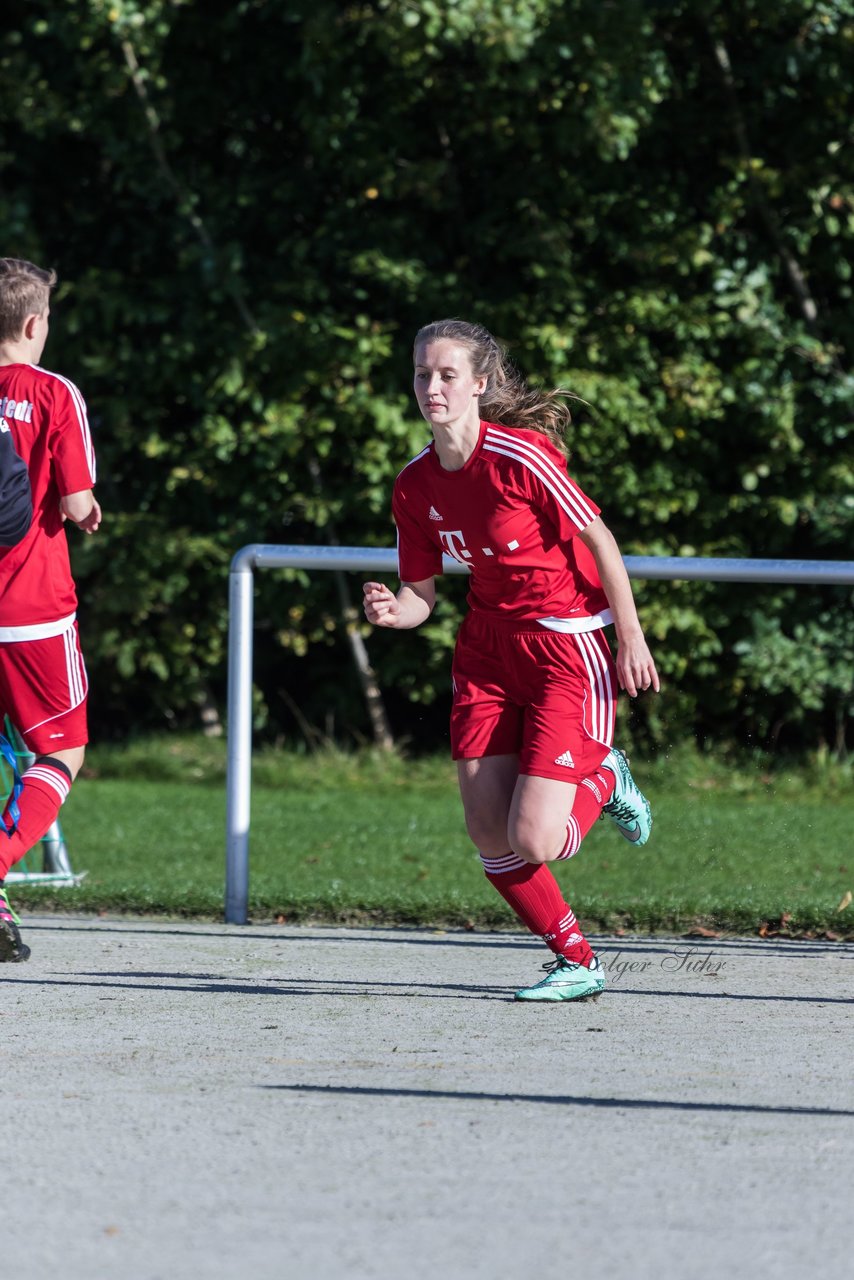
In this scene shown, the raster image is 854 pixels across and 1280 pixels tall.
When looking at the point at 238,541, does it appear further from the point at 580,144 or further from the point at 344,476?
the point at 580,144

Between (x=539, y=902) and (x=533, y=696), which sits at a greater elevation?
(x=533, y=696)

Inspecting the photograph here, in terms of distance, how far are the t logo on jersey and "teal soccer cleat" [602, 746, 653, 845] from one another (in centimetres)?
71

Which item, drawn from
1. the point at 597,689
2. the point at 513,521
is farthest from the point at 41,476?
the point at 597,689

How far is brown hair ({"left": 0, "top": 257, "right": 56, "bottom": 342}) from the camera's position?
5.20 metres

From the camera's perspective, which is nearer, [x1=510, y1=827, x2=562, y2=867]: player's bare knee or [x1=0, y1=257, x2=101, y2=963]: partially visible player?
[x1=510, y1=827, x2=562, y2=867]: player's bare knee

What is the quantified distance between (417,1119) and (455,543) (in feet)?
5.93

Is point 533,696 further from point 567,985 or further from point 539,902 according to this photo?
point 567,985

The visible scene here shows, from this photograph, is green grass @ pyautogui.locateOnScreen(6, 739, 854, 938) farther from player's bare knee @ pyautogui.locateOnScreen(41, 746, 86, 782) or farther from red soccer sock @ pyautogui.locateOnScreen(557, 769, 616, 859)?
player's bare knee @ pyautogui.locateOnScreen(41, 746, 86, 782)

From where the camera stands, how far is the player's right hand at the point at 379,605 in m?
4.71

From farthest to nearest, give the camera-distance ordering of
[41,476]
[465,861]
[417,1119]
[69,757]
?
1. [465,861]
2. [69,757]
3. [41,476]
4. [417,1119]

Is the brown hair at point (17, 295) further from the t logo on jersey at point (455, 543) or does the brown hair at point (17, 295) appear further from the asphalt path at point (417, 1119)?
the asphalt path at point (417, 1119)

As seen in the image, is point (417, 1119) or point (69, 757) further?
point (69, 757)

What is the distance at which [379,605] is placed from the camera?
4711 millimetres

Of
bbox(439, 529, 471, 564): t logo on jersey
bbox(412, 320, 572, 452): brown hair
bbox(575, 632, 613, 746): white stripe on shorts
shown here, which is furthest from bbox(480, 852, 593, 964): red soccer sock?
bbox(412, 320, 572, 452): brown hair
